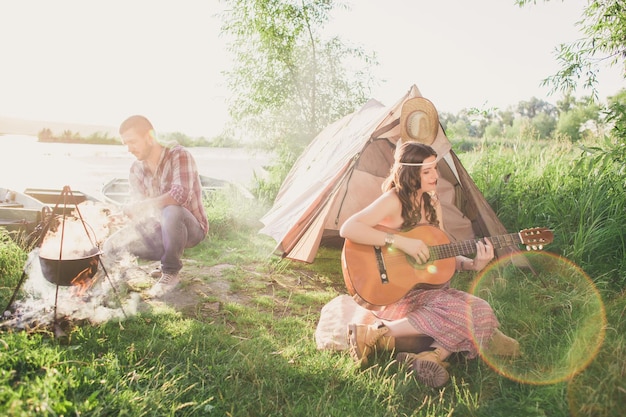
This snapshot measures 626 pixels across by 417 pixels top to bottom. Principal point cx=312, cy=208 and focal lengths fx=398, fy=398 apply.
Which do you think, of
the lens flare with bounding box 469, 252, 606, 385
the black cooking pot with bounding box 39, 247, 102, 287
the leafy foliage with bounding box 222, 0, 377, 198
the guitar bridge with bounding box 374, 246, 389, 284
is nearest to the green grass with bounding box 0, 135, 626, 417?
the lens flare with bounding box 469, 252, 606, 385

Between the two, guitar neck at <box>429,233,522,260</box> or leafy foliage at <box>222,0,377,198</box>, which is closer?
guitar neck at <box>429,233,522,260</box>

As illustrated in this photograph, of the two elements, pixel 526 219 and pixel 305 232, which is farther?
pixel 526 219

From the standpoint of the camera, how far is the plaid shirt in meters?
3.48

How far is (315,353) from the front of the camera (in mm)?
2570

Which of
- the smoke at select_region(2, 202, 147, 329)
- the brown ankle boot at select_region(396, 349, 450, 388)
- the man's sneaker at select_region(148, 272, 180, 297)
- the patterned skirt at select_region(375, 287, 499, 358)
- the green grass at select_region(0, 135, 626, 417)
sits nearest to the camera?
the green grass at select_region(0, 135, 626, 417)

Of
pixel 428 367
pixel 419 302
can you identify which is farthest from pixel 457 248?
pixel 428 367

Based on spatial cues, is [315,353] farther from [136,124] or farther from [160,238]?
[136,124]

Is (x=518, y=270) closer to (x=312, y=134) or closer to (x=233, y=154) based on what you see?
(x=312, y=134)

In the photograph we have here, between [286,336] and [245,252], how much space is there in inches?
90.4

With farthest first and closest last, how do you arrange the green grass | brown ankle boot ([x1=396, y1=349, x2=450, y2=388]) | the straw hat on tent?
the straw hat on tent < brown ankle boot ([x1=396, y1=349, x2=450, y2=388]) < the green grass

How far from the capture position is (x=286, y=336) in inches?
111

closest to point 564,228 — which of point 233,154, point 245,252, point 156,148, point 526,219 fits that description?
point 526,219

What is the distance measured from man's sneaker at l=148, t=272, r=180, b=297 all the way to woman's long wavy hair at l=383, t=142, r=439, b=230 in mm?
2104

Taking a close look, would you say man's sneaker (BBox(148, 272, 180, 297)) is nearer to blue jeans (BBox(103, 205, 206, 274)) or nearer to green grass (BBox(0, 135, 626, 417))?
blue jeans (BBox(103, 205, 206, 274))
